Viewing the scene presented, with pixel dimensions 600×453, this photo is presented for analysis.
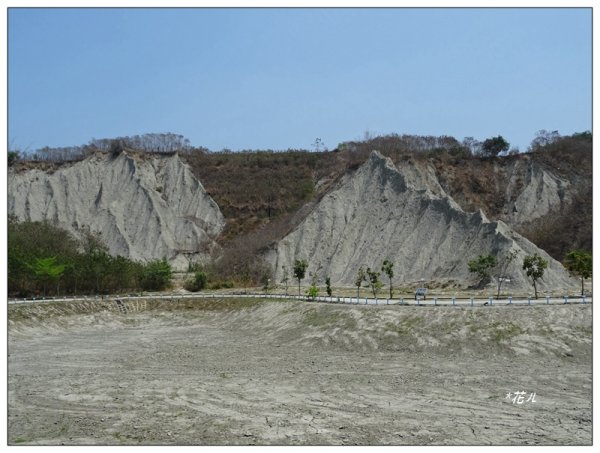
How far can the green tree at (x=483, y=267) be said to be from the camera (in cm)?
5747

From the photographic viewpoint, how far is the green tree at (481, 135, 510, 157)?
104500 mm

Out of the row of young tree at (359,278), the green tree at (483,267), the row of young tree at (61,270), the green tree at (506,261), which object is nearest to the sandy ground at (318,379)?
the row of young tree at (359,278)

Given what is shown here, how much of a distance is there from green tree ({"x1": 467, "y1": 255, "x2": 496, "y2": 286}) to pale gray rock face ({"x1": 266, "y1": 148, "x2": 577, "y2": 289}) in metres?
1.94

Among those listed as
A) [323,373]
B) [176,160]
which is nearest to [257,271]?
[176,160]

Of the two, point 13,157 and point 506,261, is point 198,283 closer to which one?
point 506,261

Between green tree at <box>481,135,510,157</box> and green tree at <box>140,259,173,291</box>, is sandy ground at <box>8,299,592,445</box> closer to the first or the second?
green tree at <box>140,259,173,291</box>

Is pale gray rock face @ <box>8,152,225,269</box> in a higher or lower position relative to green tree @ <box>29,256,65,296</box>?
higher

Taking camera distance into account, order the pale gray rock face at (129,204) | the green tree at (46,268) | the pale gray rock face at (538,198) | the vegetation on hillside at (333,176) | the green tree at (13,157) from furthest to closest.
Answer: the green tree at (13,157), the pale gray rock face at (129,204), the pale gray rock face at (538,198), the vegetation on hillside at (333,176), the green tree at (46,268)

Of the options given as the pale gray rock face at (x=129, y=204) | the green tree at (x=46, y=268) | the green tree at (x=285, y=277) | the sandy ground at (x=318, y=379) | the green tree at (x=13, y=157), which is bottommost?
the sandy ground at (x=318, y=379)

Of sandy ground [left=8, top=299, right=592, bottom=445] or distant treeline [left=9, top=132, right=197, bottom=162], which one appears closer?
sandy ground [left=8, top=299, right=592, bottom=445]

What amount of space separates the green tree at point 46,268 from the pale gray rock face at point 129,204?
105 feet

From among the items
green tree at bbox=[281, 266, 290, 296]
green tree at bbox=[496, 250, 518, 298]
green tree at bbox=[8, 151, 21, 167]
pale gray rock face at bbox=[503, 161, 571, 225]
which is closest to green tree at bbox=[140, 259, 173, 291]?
green tree at bbox=[281, 266, 290, 296]

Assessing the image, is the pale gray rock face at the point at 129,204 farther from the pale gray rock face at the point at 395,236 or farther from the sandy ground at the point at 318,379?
the sandy ground at the point at 318,379

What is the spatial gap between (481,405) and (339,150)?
97.0m
